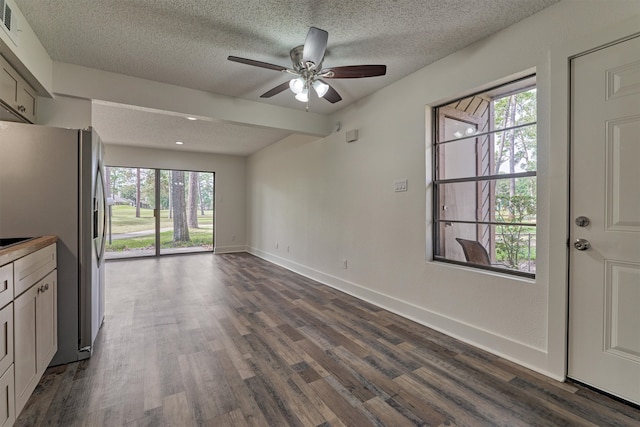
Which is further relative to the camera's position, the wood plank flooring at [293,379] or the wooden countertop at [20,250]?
the wood plank flooring at [293,379]

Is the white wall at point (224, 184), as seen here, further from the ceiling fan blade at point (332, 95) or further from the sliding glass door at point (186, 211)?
the ceiling fan blade at point (332, 95)

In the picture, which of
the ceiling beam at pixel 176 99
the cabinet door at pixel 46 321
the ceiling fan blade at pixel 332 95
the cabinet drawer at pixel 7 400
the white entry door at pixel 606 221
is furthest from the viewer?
the ceiling beam at pixel 176 99

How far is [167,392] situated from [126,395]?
24cm

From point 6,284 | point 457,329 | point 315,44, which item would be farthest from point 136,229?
point 457,329

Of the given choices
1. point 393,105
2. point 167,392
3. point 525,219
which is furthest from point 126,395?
point 393,105

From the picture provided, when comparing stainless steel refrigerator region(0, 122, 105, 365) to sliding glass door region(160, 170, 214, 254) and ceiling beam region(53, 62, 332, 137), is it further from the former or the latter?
sliding glass door region(160, 170, 214, 254)

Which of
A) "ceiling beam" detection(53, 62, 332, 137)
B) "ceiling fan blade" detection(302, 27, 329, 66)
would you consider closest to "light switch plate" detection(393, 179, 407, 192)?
"ceiling fan blade" detection(302, 27, 329, 66)

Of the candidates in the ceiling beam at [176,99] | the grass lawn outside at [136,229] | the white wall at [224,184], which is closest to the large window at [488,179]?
the ceiling beam at [176,99]

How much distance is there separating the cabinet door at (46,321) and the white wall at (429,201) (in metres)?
2.88

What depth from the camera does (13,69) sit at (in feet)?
6.84

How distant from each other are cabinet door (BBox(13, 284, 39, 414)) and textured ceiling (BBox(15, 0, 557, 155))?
193 centimetres

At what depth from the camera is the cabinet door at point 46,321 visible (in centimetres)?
175

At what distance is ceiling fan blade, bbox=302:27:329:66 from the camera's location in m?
1.91

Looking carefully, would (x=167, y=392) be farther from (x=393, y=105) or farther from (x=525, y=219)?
(x=393, y=105)
